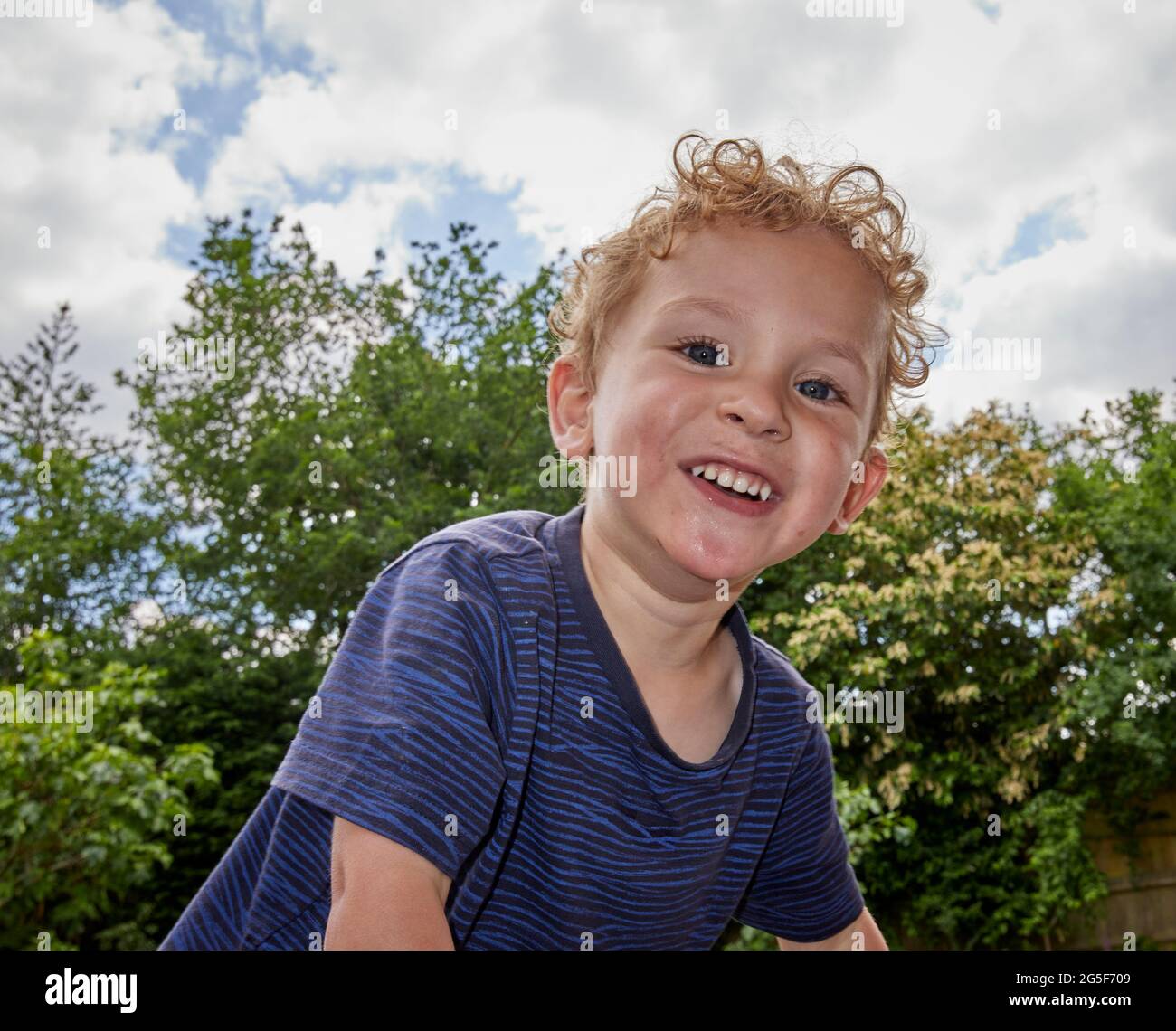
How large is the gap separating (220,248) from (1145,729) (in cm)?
845

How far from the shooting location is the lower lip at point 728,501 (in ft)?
3.23

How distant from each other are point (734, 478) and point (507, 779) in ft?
1.10

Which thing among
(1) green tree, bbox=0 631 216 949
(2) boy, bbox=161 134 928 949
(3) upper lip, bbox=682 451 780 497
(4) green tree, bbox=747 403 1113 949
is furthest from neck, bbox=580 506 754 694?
(4) green tree, bbox=747 403 1113 949

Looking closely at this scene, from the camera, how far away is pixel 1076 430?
9273 mm

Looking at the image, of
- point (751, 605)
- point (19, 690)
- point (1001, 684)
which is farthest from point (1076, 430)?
point (19, 690)

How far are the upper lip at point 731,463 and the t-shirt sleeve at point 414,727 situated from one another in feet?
0.75

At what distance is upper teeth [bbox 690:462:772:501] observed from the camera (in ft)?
3.21

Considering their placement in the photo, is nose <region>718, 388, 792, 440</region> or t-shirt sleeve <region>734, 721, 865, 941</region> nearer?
nose <region>718, 388, 792, 440</region>

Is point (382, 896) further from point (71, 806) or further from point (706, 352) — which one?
point (71, 806)

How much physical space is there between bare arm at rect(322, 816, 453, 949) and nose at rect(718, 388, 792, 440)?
460 millimetres

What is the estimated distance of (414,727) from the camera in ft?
2.60

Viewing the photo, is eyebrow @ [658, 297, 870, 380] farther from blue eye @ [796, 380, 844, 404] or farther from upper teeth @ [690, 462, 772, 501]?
upper teeth @ [690, 462, 772, 501]

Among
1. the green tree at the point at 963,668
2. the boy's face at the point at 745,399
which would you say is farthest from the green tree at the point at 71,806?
the green tree at the point at 963,668
